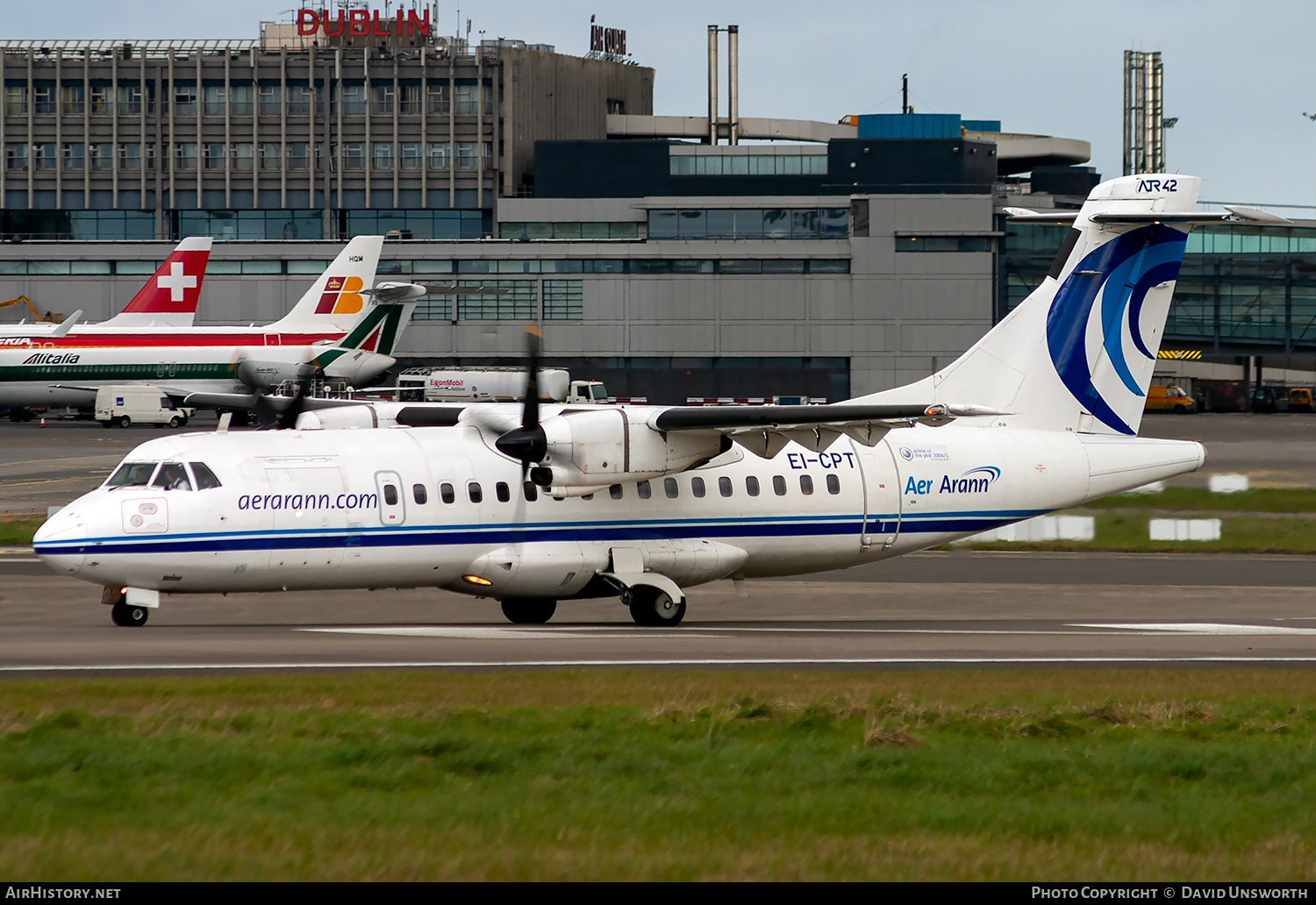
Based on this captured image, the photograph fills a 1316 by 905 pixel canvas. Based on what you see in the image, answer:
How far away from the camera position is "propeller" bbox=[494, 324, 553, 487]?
2197 cm

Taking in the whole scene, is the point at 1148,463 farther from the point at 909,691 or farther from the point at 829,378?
the point at 829,378

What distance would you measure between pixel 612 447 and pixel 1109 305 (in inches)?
408

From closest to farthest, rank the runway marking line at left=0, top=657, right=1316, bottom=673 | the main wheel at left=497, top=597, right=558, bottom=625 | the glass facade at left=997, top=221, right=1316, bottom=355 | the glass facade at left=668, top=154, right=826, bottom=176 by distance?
the runway marking line at left=0, top=657, right=1316, bottom=673
the main wheel at left=497, top=597, right=558, bottom=625
the glass facade at left=997, top=221, right=1316, bottom=355
the glass facade at left=668, top=154, right=826, bottom=176

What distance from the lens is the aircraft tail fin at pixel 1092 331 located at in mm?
26703

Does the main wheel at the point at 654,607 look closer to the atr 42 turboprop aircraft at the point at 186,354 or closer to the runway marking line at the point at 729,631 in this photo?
the runway marking line at the point at 729,631

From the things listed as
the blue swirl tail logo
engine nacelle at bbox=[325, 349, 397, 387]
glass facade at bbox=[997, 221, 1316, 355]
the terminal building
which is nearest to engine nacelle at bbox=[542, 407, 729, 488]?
the blue swirl tail logo

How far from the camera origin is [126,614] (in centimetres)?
2116

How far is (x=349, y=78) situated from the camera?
10819cm

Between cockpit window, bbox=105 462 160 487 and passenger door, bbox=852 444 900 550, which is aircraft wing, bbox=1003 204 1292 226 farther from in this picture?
cockpit window, bbox=105 462 160 487

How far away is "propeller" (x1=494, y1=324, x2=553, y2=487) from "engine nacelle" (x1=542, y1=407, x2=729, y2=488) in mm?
151

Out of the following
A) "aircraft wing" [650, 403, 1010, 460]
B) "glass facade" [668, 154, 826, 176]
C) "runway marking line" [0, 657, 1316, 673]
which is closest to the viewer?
"runway marking line" [0, 657, 1316, 673]

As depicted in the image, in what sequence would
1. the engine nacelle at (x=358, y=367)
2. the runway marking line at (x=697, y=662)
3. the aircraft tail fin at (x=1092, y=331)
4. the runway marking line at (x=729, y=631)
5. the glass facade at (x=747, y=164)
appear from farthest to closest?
the glass facade at (x=747, y=164) → the engine nacelle at (x=358, y=367) → the aircraft tail fin at (x=1092, y=331) → the runway marking line at (x=729, y=631) → the runway marking line at (x=697, y=662)

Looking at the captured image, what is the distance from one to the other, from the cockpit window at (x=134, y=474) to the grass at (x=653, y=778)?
20.3 ft

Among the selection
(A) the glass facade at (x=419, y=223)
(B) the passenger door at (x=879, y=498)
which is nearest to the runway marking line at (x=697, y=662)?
(B) the passenger door at (x=879, y=498)
